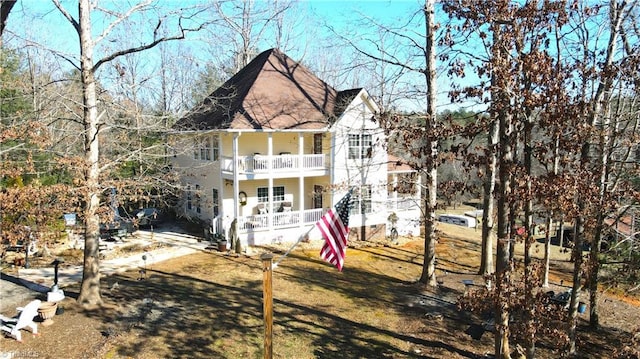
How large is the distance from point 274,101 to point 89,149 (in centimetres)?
1202

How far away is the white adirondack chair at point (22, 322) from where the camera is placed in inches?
371

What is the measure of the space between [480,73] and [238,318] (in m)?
9.10

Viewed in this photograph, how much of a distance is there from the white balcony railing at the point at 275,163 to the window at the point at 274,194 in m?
2.16

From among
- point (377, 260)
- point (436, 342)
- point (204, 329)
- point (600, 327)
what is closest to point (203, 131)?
point (377, 260)

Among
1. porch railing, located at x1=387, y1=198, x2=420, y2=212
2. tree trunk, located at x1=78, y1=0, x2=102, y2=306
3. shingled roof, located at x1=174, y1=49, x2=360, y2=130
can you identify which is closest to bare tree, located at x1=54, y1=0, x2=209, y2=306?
tree trunk, located at x1=78, y1=0, x2=102, y2=306

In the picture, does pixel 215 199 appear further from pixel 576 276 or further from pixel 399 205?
pixel 576 276

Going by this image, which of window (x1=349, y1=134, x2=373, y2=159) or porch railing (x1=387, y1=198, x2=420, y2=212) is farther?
porch railing (x1=387, y1=198, x2=420, y2=212)

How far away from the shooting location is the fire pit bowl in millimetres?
10391

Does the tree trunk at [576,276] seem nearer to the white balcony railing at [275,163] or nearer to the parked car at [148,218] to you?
the white balcony railing at [275,163]

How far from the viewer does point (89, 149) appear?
11.4m

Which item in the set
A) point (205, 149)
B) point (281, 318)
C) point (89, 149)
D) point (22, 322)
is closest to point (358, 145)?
point (205, 149)

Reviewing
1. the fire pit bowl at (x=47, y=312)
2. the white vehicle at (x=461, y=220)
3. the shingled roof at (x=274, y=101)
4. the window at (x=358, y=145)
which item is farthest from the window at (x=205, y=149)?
the white vehicle at (x=461, y=220)

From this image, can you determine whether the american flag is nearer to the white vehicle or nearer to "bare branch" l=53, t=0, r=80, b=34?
"bare branch" l=53, t=0, r=80, b=34

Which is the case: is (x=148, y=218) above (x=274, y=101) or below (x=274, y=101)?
below
